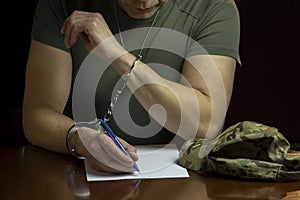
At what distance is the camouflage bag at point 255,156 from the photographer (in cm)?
121

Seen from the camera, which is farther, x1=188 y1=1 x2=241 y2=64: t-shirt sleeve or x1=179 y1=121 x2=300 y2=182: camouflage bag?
x1=188 y1=1 x2=241 y2=64: t-shirt sleeve

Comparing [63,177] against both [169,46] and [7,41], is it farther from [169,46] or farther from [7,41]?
[7,41]

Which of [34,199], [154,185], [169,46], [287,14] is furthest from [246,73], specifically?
[34,199]

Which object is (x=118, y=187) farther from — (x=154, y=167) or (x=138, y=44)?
(x=138, y=44)

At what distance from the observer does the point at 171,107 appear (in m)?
1.54

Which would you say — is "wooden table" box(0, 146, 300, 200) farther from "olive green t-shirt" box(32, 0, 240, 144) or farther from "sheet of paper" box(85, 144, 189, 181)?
"olive green t-shirt" box(32, 0, 240, 144)

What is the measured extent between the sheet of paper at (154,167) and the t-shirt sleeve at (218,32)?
33cm

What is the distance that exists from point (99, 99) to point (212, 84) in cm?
30

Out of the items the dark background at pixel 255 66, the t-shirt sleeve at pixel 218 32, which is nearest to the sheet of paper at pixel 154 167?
the t-shirt sleeve at pixel 218 32

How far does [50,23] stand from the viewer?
1.65m

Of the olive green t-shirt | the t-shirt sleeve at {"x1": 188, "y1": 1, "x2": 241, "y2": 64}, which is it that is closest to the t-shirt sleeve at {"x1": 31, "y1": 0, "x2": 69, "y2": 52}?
the olive green t-shirt

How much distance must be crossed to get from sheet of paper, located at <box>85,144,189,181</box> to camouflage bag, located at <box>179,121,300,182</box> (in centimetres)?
9

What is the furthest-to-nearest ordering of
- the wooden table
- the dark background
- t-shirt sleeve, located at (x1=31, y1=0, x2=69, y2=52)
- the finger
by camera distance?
1. the dark background
2. t-shirt sleeve, located at (x1=31, y1=0, x2=69, y2=52)
3. the finger
4. the wooden table

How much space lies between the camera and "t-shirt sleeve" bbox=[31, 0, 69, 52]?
63.9 inches
